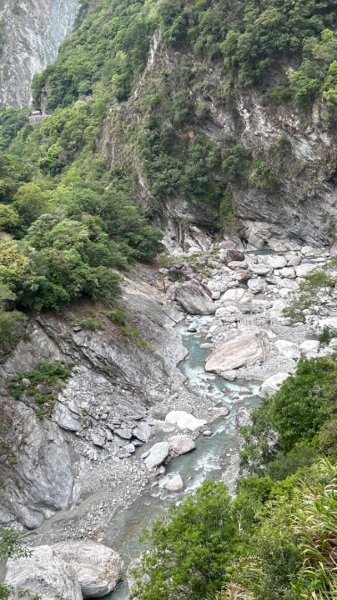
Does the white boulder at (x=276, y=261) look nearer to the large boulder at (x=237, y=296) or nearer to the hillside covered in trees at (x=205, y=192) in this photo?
the hillside covered in trees at (x=205, y=192)

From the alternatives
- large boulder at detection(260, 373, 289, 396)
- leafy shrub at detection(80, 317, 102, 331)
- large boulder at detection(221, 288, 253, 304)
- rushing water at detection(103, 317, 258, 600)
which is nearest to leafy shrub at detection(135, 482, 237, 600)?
rushing water at detection(103, 317, 258, 600)

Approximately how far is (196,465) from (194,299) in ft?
55.2

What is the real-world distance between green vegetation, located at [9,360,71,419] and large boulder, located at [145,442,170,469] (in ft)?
14.5

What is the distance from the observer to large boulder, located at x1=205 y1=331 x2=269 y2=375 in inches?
1011

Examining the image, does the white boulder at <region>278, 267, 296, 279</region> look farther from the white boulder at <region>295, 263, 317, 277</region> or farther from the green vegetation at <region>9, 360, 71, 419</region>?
the green vegetation at <region>9, 360, 71, 419</region>

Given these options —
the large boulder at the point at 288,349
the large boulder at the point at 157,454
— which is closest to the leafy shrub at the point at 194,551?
the large boulder at the point at 157,454

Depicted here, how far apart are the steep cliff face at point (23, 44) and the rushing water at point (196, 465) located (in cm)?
8088

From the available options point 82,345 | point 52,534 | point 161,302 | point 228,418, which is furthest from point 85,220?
point 52,534

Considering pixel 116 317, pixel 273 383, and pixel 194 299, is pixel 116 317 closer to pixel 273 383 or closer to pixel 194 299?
pixel 273 383

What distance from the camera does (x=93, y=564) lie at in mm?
14352

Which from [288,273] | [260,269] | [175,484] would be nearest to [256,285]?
[260,269]

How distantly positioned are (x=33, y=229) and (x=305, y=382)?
18.8 m

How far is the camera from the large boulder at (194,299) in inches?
1332

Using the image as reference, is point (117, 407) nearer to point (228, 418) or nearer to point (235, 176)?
point (228, 418)
